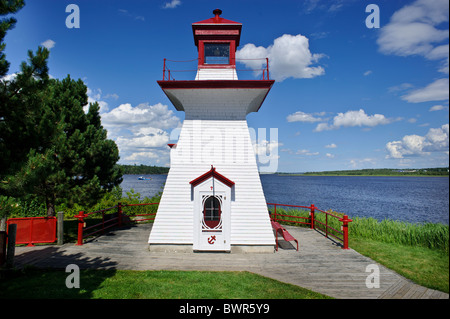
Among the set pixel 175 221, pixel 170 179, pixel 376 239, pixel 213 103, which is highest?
pixel 213 103

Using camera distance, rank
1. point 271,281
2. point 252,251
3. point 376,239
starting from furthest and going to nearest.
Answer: point 376,239 < point 252,251 < point 271,281

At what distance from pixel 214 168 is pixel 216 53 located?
4.95m

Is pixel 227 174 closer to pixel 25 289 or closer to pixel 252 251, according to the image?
pixel 252 251

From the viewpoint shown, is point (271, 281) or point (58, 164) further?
point (58, 164)

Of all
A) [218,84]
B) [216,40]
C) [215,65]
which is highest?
[216,40]

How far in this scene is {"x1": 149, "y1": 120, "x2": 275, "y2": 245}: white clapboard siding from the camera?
895 cm

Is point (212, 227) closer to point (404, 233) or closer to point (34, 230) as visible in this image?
point (34, 230)

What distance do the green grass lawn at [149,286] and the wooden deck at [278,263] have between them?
0.55 metres

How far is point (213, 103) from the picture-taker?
9.77m

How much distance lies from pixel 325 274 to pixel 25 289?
7856 mm

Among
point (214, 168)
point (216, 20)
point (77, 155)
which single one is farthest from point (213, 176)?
point (77, 155)

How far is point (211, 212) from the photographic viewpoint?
30.2 ft
